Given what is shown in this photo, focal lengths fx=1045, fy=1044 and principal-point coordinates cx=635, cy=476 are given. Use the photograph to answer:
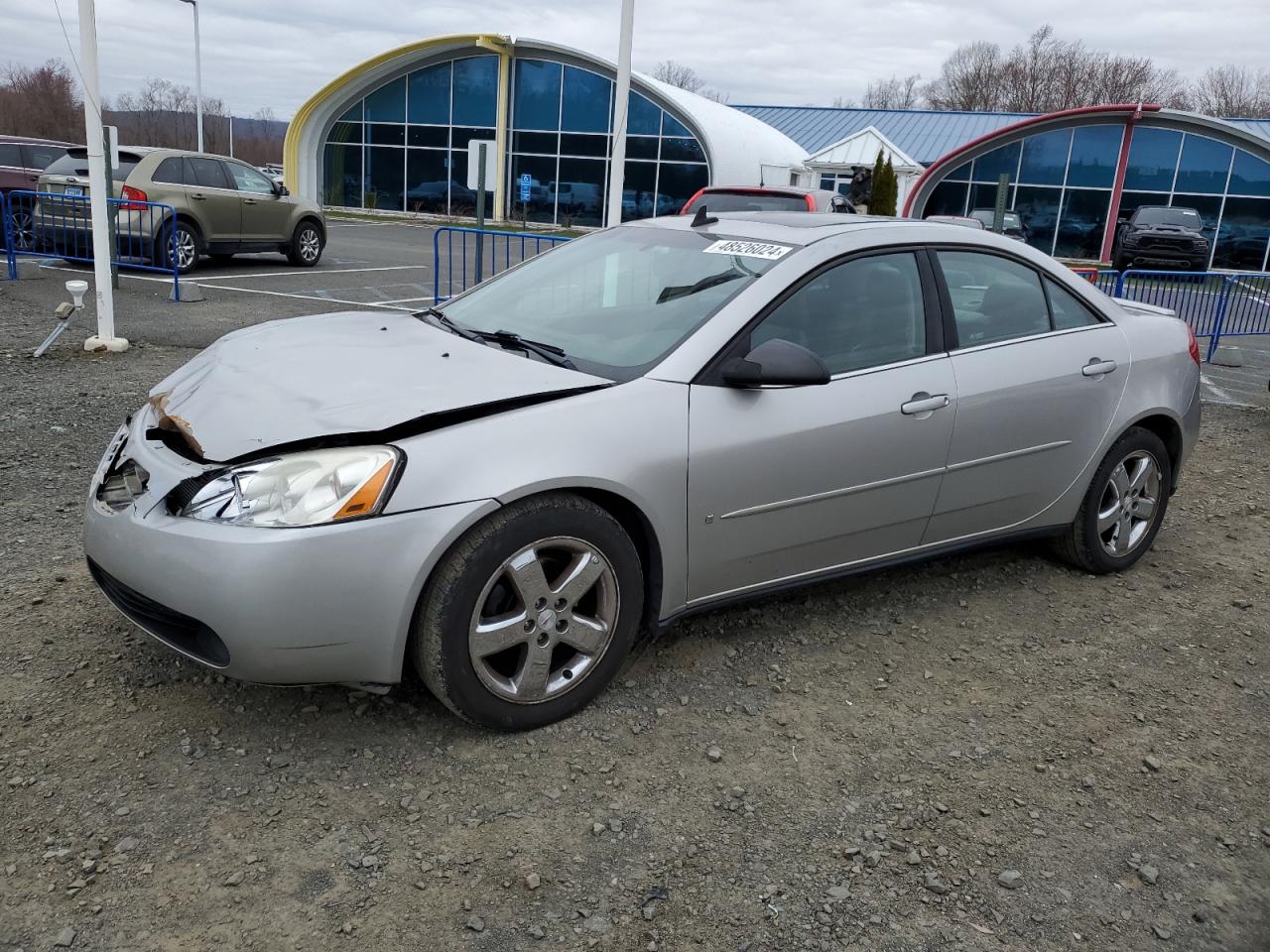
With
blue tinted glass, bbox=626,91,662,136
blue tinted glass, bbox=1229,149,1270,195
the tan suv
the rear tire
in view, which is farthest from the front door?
blue tinted glass, bbox=1229,149,1270,195

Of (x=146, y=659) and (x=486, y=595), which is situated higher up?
(x=486, y=595)

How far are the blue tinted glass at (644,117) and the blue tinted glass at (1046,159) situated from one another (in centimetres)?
1136

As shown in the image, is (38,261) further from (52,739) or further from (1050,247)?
(1050,247)

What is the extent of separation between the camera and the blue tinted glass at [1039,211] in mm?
32031

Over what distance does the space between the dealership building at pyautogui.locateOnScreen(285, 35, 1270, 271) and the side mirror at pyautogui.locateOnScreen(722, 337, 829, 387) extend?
96.7ft

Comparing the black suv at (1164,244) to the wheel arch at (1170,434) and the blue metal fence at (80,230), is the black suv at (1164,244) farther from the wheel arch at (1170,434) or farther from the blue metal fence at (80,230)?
the wheel arch at (1170,434)

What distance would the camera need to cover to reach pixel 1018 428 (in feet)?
13.9

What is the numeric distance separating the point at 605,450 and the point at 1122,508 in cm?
290

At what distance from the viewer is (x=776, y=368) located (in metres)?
3.40

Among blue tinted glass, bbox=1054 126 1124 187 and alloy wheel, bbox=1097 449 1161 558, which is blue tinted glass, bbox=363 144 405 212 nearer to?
blue tinted glass, bbox=1054 126 1124 187

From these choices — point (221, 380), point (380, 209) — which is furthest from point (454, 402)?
point (380, 209)

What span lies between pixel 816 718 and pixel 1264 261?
109ft

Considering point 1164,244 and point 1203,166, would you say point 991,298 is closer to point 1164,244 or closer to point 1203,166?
point 1164,244

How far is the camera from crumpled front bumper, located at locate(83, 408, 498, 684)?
2775mm
